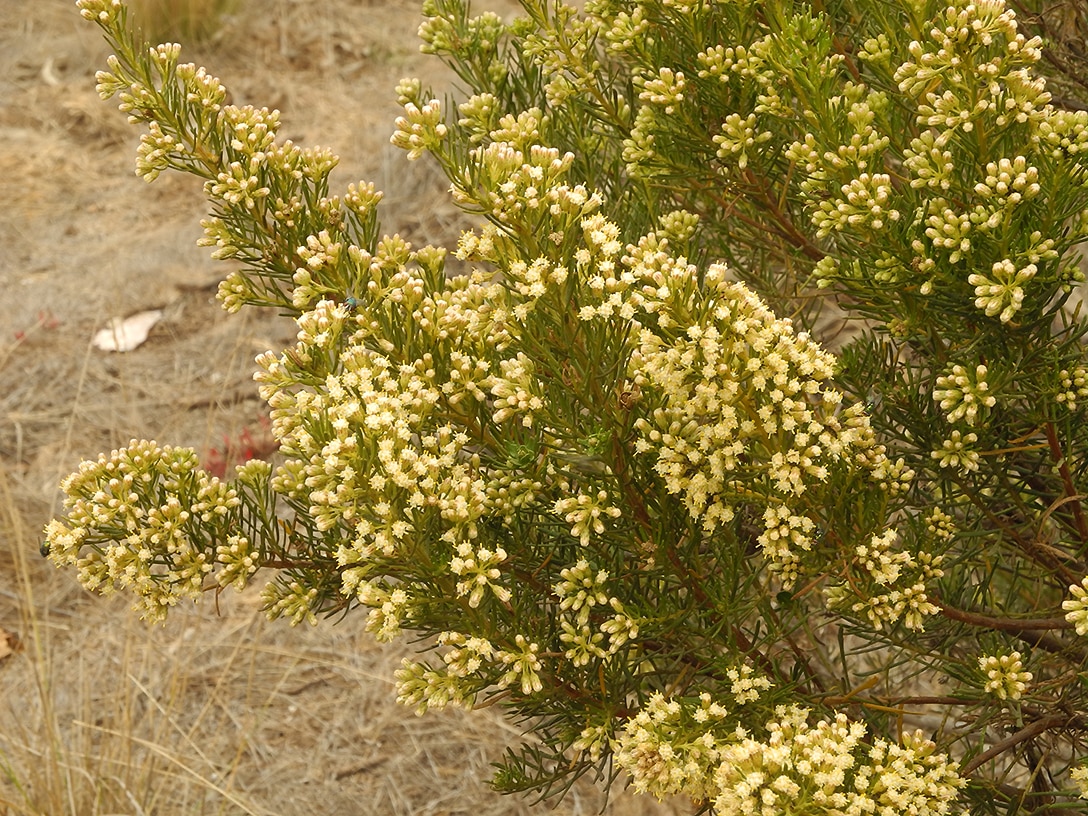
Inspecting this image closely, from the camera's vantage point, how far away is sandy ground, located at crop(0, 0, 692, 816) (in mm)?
3365

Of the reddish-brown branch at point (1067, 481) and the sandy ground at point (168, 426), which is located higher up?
the reddish-brown branch at point (1067, 481)

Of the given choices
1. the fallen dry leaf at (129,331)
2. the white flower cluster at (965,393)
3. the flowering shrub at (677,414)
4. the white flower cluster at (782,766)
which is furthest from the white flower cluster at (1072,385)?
the fallen dry leaf at (129,331)

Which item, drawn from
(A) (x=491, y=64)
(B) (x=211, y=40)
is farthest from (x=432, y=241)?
(B) (x=211, y=40)

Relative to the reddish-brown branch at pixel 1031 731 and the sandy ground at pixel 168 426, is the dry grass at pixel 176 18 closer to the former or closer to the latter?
the sandy ground at pixel 168 426

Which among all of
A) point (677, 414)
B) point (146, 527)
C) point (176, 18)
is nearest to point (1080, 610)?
point (677, 414)

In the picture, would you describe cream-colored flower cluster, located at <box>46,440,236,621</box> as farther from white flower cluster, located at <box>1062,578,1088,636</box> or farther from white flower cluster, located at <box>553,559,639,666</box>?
white flower cluster, located at <box>1062,578,1088,636</box>

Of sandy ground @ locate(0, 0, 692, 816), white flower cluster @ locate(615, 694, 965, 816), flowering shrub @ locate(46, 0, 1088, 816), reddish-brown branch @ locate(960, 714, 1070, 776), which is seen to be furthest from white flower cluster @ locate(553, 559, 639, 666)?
reddish-brown branch @ locate(960, 714, 1070, 776)

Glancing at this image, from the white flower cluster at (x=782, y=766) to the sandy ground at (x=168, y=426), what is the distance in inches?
12.6

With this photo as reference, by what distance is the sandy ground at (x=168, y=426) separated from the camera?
3.37 m

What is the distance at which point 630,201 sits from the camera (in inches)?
95.1

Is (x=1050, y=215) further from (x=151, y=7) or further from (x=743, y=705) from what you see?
(x=151, y=7)

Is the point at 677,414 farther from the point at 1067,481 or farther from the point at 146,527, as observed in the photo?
the point at 146,527

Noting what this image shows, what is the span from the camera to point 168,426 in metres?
5.11

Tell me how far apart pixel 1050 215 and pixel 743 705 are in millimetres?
912
